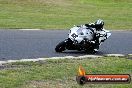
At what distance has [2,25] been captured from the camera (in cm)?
1964

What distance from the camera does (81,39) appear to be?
1188 cm

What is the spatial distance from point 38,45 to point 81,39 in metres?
1.93

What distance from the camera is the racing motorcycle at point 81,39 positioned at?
468 inches

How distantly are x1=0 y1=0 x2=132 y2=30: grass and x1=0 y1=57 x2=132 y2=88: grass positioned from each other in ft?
31.7

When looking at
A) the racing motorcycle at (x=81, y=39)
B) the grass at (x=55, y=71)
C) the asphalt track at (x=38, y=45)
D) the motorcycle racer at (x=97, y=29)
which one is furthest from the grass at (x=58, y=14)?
the grass at (x=55, y=71)

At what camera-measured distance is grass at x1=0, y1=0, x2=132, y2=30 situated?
22.4m

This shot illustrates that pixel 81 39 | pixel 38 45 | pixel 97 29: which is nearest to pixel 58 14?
pixel 38 45

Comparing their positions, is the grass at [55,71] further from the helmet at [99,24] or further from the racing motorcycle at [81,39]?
the helmet at [99,24]

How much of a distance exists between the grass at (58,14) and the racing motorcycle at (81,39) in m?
7.59

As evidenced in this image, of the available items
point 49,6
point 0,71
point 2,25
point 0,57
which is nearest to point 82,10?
point 49,6

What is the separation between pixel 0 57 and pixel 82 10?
2073cm

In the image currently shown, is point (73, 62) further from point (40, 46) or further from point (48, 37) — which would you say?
point (48, 37)

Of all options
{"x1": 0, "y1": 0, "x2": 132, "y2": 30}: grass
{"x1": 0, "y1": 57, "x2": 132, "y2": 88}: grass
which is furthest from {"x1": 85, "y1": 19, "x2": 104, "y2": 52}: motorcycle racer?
{"x1": 0, "y1": 0, "x2": 132, "y2": 30}: grass

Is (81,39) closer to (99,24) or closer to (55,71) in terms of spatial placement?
→ (99,24)
